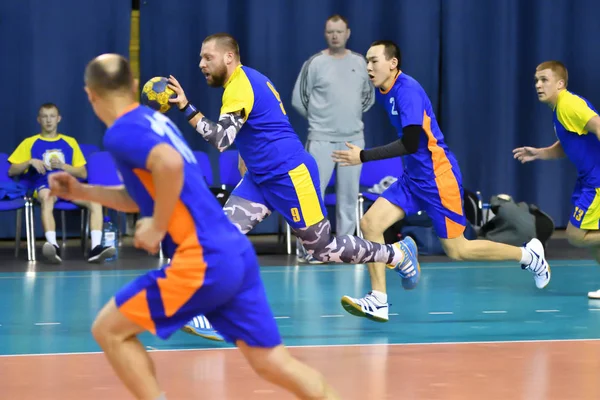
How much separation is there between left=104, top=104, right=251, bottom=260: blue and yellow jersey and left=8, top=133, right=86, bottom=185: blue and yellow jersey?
675 centimetres

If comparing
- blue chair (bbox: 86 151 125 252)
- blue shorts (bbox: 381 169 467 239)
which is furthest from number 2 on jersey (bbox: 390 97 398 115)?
blue chair (bbox: 86 151 125 252)

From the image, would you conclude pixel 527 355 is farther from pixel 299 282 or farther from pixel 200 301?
pixel 299 282

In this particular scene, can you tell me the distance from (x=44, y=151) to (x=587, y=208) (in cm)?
522

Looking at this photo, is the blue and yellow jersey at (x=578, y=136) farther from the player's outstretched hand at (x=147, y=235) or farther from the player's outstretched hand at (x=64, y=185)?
the player's outstretched hand at (x=147, y=235)

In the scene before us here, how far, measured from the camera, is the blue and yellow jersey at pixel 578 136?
722 cm

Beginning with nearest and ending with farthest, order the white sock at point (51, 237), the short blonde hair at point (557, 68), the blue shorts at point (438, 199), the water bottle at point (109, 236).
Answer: the blue shorts at point (438, 199)
the short blonde hair at point (557, 68)
the white sock at point (51, 237)
the water bottle at point (109, 236)

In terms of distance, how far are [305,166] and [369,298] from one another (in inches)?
39.5

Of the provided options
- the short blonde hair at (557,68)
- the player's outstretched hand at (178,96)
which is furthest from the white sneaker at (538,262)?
the player's outstretched hand at (178,96)

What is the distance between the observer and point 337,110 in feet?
32.9

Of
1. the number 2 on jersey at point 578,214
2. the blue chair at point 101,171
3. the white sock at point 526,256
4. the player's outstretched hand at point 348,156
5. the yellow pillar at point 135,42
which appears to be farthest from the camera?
the yellow pillar at point 135,42

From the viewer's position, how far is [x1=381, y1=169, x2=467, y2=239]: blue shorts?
666cm

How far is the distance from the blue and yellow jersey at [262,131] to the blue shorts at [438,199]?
1.01 m

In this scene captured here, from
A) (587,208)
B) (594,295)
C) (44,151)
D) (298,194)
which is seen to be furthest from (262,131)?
(44,151)

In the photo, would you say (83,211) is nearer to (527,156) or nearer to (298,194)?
(527,156)
